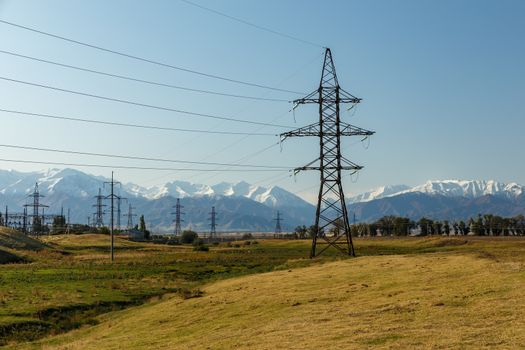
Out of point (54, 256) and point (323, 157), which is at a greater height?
point (323, 157)

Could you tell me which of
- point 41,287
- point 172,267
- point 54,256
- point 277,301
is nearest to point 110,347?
point 277,301

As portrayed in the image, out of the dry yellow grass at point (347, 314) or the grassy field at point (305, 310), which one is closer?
the dry yellow grass at point (347, 314)

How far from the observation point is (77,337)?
119 ft

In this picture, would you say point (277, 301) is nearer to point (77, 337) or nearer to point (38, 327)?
point (77, 337)

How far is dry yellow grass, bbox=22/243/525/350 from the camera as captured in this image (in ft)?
74.3

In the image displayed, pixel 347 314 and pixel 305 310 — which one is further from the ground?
pixel 347 314

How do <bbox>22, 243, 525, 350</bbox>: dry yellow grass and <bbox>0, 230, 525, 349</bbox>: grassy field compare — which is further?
<bbox>0, 230, 525, 349</bbox>: grassy field

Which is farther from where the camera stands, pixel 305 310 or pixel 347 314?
pixel 305 310

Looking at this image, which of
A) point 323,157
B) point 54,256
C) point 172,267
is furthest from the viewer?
point 54,256

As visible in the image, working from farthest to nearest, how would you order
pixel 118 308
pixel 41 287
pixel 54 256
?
pixel 54 256 < pixel 41 287 < pixel 118 308

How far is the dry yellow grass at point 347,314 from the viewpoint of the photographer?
22.7 m

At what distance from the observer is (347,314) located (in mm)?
29047

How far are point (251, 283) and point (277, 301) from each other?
1214 cm

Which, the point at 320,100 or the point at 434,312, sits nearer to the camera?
the point at 434,312
